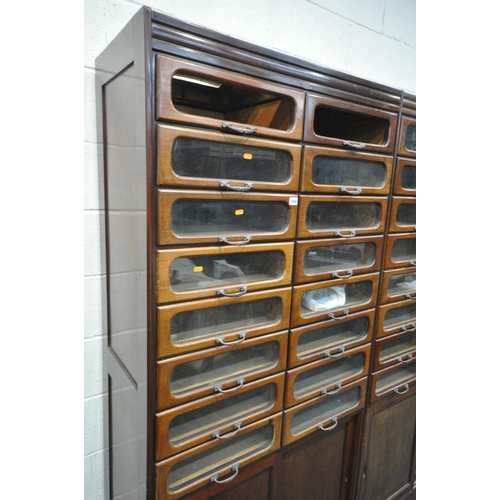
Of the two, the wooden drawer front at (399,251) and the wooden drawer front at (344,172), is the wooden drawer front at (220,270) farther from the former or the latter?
the wooden drawer front at (399,251)

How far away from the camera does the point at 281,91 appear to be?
1.19 meters

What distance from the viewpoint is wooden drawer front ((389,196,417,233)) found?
1680 mm

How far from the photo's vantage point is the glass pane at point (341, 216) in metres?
1.43

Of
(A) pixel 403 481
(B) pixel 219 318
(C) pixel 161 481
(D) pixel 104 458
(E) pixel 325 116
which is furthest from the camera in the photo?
(A) pixel 403 481

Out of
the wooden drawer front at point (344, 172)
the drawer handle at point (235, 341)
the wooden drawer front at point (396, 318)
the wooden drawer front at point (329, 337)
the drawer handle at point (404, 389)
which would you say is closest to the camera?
the drawer handle at point (235, 341)

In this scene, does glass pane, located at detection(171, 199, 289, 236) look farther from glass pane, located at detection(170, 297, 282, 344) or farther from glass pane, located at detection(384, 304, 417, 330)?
glass pane, located at detection(384, 304, 417, 330)

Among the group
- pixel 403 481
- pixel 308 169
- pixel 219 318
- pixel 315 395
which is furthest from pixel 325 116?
pixel 403 481

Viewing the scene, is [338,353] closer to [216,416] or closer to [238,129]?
[216,416]

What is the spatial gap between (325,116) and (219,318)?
1.08 metres

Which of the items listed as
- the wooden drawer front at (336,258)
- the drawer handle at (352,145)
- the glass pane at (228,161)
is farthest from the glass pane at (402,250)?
the glass pane at (228,161)

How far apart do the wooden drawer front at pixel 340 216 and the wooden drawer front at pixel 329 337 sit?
37 cm

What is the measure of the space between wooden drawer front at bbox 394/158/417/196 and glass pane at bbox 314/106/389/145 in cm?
15

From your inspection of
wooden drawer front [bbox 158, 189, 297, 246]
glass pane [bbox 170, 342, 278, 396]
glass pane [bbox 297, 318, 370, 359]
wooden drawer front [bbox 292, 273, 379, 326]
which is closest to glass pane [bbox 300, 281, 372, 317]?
wooden drawer front [bbox 292, 273, 379, 326]
